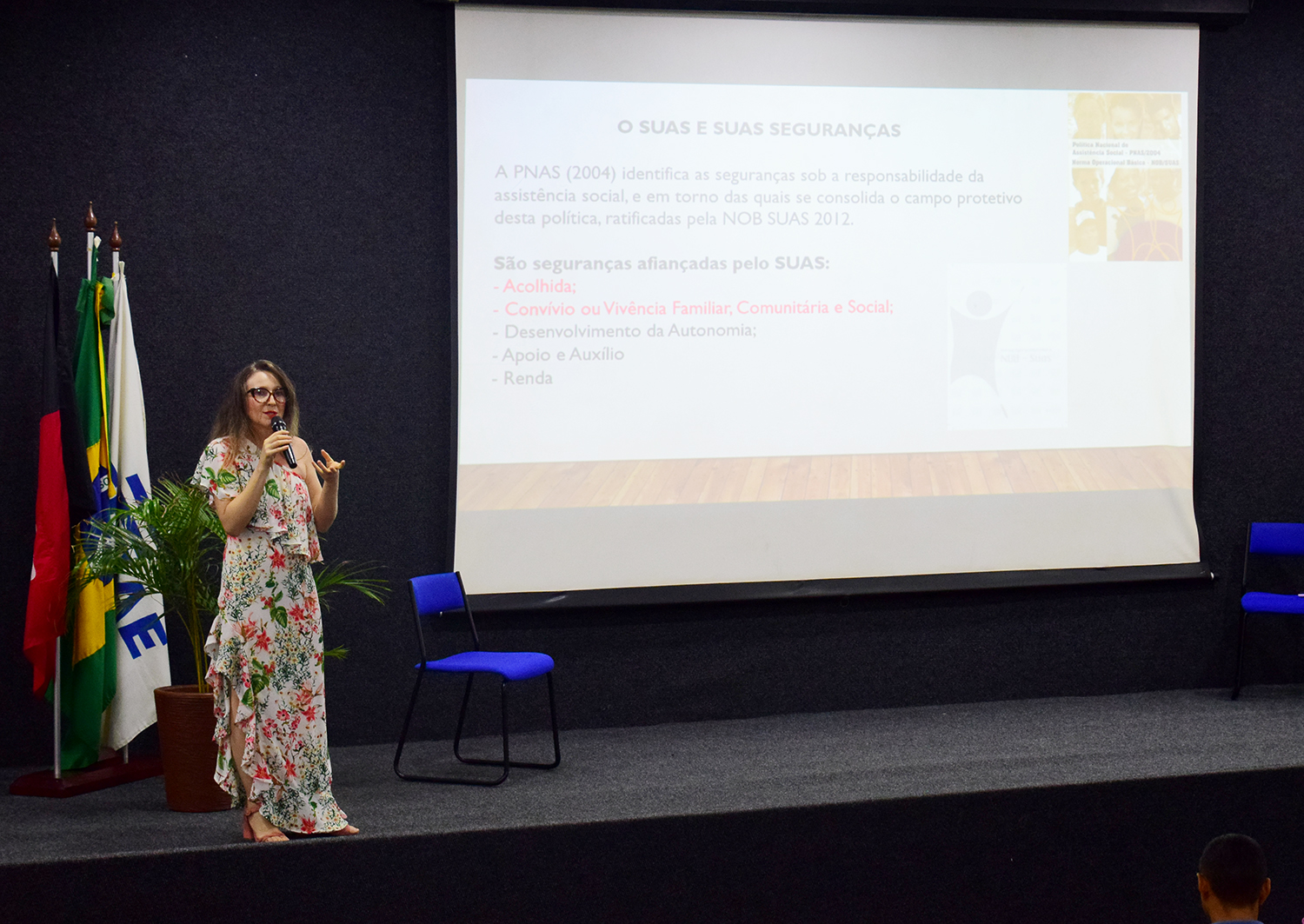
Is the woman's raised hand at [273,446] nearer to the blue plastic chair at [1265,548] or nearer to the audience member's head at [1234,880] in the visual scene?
the audience member's head at [1234,880]

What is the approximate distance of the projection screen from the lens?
412 cm

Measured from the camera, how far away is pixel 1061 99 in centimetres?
444

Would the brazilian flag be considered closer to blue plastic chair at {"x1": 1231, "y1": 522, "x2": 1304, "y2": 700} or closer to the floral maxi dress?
the floral maxi dress

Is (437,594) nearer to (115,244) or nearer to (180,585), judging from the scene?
(180,585)

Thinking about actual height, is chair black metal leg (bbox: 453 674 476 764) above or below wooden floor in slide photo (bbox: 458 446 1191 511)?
Answer: below

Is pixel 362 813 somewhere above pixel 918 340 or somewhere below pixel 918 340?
below

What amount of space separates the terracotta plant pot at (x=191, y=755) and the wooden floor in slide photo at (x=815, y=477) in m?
1.21

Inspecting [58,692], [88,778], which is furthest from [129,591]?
[88,778]

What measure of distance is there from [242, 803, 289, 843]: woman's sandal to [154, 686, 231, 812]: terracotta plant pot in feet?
1.45

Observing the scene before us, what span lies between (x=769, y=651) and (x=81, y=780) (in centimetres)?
240

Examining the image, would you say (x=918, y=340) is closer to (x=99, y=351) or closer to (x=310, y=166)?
(x=310, y=166)

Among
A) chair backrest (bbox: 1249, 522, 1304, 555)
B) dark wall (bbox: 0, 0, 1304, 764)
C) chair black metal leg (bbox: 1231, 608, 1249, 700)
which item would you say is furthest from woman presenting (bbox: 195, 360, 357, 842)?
chair backrest (bbox: 1249, 522, 1304, 555)

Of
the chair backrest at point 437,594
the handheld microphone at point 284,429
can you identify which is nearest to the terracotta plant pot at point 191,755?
the chair backrest at point 437,594

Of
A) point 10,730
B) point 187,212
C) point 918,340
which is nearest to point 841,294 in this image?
point 918,340
